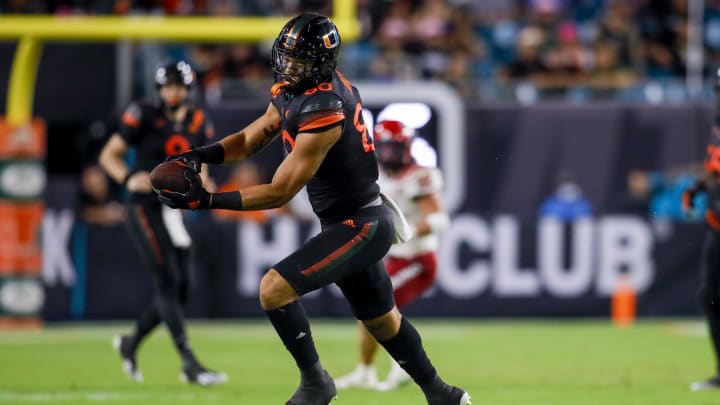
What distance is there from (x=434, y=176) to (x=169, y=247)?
78.3 inches

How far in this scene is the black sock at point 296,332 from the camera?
20.6ft

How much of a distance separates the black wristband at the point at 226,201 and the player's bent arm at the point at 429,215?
3.18 m

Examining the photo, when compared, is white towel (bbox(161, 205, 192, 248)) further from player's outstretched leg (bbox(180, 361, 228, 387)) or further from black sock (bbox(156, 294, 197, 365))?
player's outstretched leg (bbox(180, 361, 228, 387))

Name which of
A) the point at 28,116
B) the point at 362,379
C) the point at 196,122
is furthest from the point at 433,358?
the point at 28,116

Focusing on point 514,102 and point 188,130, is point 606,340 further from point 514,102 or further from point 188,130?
point 188,130

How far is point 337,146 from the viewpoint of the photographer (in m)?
6.31

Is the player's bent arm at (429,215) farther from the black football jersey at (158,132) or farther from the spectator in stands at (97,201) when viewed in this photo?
the spectator in stands at (97,201)

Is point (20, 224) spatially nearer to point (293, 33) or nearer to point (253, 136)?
point (253, 136)

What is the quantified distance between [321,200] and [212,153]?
2.05ft

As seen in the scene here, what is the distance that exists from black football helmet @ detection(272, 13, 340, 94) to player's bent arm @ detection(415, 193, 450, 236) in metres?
2.84

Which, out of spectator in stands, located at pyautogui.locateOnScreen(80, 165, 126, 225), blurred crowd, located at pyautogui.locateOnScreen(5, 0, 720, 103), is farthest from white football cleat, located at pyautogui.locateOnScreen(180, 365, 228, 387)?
blurred crowd, located at pyautogui.locateOnScreen(5, 0, 720, 103)

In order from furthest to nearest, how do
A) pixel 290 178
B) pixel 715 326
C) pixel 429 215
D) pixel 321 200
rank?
pixel 429 215 < pixel 715 326 < pixel 321 200 < pixel 290 178

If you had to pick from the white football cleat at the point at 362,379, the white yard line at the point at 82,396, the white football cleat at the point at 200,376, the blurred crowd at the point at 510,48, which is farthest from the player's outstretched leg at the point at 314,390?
the blurred crowd at the point at 510,48

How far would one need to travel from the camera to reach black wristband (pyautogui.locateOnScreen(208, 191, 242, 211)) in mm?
5980
